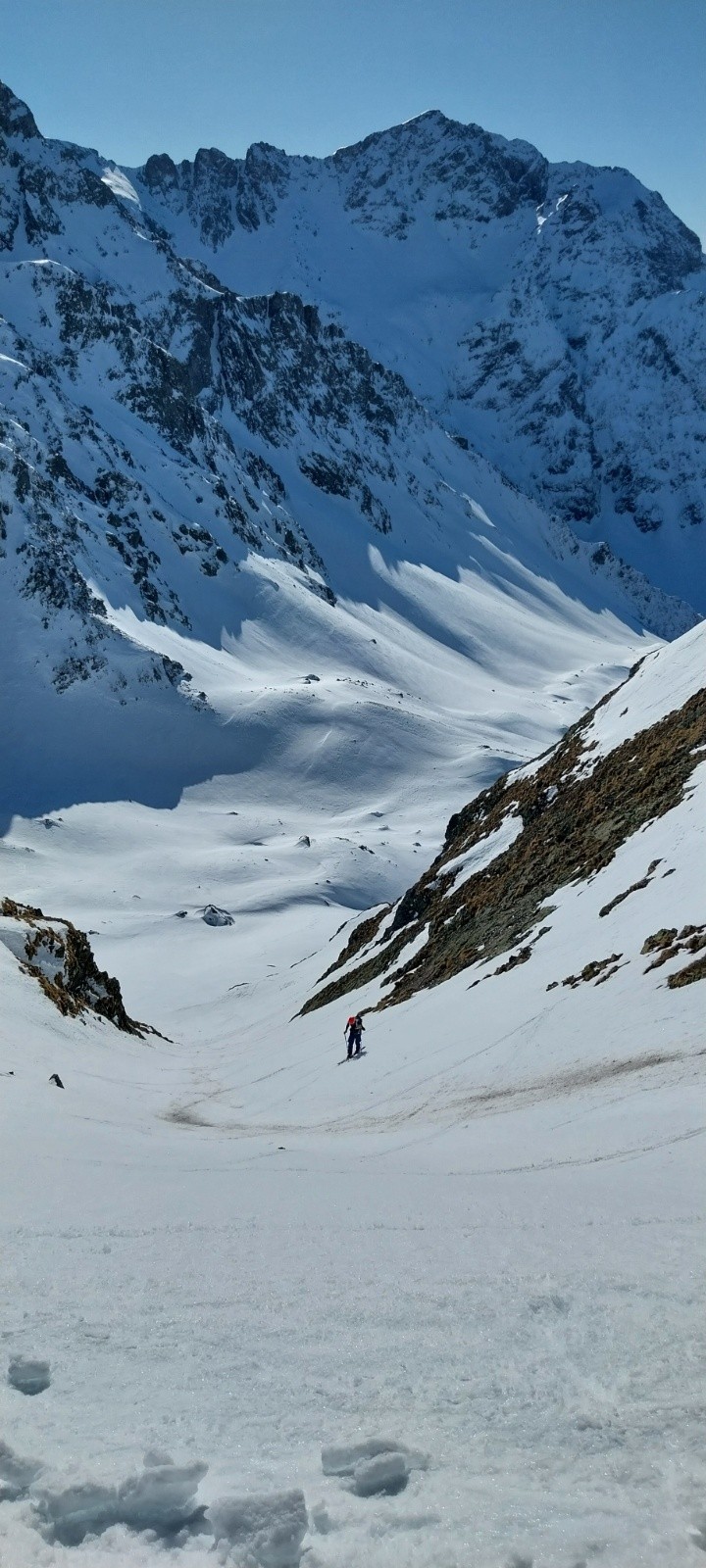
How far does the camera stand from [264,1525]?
444cm

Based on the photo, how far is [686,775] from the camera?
21031 millimetres

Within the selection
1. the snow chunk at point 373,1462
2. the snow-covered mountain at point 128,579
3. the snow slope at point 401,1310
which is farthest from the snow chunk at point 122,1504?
the snow-covered mountain at point 128,579

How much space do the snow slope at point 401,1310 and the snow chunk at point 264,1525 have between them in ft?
0.04

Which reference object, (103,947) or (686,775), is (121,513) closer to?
(103,947)

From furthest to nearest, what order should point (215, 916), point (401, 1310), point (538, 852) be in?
1. point (215, 916)
2. point (538, 852)
3. point (401, 1310)

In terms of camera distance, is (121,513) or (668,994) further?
(121,513)

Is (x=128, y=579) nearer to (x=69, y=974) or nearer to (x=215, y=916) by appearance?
(x=215, y=916)

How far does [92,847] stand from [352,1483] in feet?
343

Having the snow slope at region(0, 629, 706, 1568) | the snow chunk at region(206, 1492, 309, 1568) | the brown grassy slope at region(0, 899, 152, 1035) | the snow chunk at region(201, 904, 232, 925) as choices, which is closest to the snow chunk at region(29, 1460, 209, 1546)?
the snow slope at region(0, 629, 706, 1568)

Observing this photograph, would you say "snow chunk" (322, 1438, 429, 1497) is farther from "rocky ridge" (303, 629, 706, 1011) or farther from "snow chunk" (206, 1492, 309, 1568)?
"rocky ridge" (303, 629, 706, 1011)

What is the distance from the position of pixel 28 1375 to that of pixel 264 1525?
177 cm

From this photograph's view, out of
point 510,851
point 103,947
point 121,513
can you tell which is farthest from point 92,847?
point 510,851

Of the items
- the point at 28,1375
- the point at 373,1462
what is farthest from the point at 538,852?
the point at 373,1462

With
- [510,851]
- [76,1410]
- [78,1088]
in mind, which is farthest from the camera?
[510,851]
